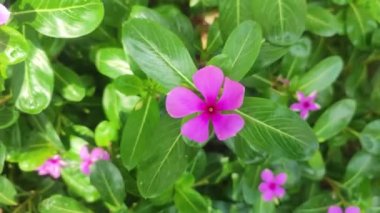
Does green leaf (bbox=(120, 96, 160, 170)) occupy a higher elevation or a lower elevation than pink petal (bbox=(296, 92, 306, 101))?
higher

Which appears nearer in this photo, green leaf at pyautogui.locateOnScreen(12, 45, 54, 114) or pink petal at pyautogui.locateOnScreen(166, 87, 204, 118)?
pink petal at pyautogui.locateOnScreen(166, 87, 204, 118)

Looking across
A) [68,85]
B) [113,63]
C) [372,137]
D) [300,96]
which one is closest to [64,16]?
[113,63]

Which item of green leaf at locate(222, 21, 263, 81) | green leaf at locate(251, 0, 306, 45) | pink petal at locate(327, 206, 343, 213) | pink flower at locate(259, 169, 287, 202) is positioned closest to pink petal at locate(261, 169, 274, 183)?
pink flower at locate(259, 169, 287, 202)

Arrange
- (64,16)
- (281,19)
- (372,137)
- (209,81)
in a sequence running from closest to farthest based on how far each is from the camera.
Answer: (209,81), (64,16), (281,19), (372,137)

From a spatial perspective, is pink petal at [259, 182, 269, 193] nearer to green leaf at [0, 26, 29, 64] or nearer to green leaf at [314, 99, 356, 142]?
green leaf at [314, 99, 356, 142]

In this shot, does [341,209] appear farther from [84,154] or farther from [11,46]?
[11,46]

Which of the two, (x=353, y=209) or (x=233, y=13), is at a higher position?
(x=233, y=13)

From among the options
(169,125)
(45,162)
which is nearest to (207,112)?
(169,125)

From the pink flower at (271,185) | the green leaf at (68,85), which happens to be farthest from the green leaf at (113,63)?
the pink flower at (271,185)
